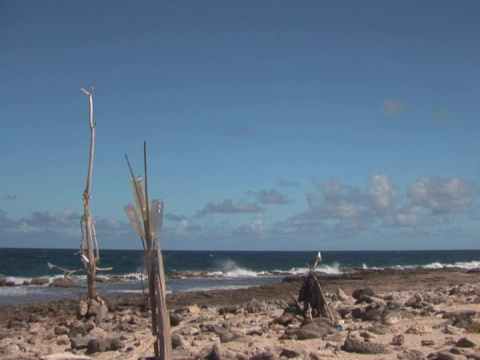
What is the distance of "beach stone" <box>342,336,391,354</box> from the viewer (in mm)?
9594

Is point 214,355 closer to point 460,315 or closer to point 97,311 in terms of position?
Result: point 460,315

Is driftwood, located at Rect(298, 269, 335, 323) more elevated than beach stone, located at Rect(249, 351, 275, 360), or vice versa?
driftwood, located at Rect(298, 269, 335, 323)

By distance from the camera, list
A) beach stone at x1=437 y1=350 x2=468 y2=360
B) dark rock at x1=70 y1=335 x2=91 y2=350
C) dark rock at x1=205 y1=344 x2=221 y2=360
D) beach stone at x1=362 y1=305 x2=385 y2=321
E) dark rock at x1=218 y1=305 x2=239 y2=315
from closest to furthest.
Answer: beach stone at x1=437 y1=350 x2=468 y2=360, dark rock at x1=205 y1=344 x2=221 y2=360, dark rock at x1=70 y1=335 x2=91 y2=350, beach stone at x1=362 y1=305 x2=385 y2=321, dark rock at x1=218 y1=305 x2=239 y2=315

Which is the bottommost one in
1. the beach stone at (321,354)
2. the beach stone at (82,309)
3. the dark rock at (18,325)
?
the dark rock at (18,325)

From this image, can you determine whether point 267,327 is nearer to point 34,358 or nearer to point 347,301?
point 34,358

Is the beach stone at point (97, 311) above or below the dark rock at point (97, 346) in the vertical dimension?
above

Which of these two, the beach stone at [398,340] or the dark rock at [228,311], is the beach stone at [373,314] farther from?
the dark rock at [228,311]

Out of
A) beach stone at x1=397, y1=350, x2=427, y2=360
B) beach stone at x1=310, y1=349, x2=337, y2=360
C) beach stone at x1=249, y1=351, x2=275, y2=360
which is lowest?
beach stone at x1=310, y1=349, x2=337, y2=360

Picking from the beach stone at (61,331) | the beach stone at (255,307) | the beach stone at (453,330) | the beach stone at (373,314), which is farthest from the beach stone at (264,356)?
the beach stone at (255,307)

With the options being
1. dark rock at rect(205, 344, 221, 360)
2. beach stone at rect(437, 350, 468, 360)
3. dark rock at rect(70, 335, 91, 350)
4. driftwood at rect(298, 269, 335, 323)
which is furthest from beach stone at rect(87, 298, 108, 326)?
beach stone at rect(437, 350, 468, 360)

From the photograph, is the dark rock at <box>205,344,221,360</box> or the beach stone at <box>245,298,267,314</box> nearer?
the dark rock at <box>205,344,221,360</box>

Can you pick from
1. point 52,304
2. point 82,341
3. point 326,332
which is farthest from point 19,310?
point 326,332

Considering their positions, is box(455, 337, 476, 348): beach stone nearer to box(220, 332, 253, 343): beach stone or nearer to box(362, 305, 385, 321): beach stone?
box(362, 305, 385, 321): beach stone

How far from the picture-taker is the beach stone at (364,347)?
959cm
